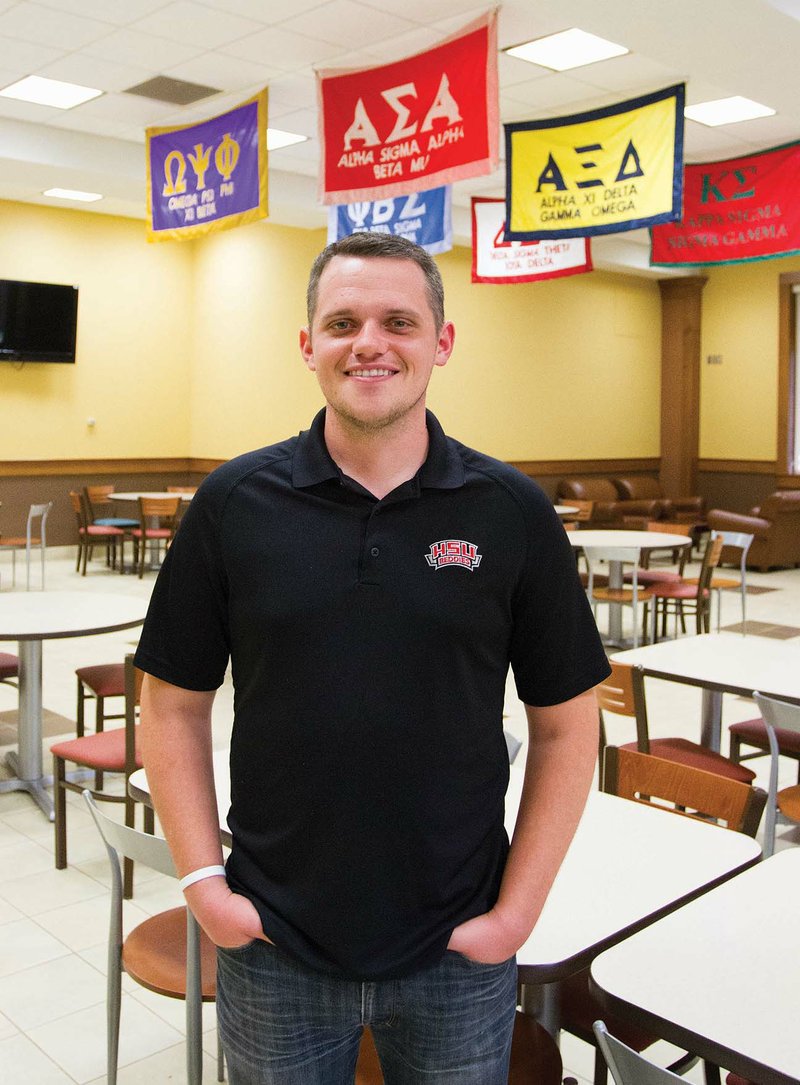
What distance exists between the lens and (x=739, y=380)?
13.9m

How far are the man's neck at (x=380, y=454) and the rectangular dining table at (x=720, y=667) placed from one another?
225cm

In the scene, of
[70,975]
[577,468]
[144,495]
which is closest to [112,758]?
[70,975]

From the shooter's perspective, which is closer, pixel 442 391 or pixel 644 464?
pixel 442 391

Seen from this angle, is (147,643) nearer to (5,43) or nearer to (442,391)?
(5,43)

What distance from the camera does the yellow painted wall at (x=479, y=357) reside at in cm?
1156

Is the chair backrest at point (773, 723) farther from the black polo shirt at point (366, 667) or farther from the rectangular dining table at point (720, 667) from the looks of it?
the black polo shirt at point (366, 667)

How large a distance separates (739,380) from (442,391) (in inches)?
175

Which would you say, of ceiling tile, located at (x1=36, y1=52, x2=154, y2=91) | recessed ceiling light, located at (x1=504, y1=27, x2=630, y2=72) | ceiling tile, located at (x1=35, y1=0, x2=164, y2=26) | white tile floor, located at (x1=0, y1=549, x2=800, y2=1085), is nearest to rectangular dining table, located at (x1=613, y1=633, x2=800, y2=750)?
white tile floor, located at (x1=0, y1=549, x2=800, y2=1085)

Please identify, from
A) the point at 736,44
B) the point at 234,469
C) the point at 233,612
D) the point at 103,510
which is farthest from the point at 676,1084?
the point at 103,510

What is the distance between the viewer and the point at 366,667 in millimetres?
1298

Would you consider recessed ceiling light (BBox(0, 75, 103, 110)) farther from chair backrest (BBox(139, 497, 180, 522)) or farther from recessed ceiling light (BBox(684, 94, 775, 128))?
recessed ceiling light (BBox(684, 94, 775, 128))

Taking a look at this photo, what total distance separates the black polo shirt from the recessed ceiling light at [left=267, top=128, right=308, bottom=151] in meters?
8.04

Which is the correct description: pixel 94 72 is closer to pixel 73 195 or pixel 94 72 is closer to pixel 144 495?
pixel 73 195

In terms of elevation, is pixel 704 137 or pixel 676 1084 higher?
pixel 704 137
